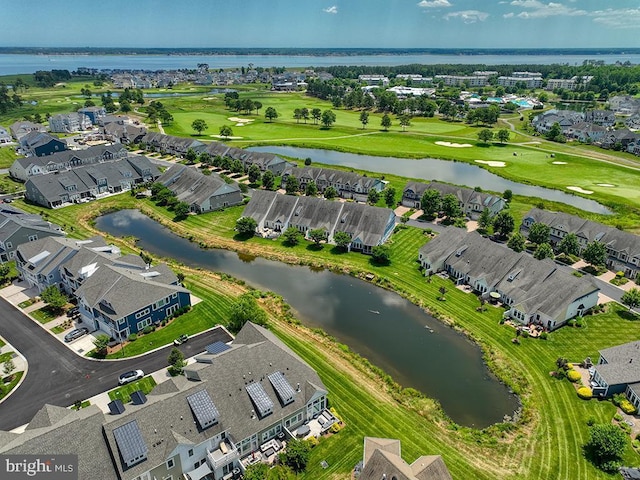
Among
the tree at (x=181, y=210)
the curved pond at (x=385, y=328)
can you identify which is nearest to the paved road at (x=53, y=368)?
the curved pond at (x=385, y=328)

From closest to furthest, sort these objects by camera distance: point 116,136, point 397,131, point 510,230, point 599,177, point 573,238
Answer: point 573,238 → point 510,230 → point 599,177 → point 116,136 → point 397,131

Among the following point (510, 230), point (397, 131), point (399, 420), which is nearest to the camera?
point (399, 420)

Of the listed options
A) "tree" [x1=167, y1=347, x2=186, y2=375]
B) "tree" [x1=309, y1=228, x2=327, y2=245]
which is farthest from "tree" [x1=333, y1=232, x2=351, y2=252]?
"tree" [x1=167, y1=347, x2=186, y2=375]

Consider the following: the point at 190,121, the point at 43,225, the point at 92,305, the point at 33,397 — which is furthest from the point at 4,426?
the point at 190,121

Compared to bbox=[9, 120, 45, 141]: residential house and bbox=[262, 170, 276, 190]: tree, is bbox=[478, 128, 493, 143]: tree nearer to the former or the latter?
bbox=[262, 170, 276, 190]: tree

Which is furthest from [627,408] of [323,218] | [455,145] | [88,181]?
[455,145]

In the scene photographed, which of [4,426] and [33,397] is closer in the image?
[4,426]

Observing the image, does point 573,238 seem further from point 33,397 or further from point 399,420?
point 33,397

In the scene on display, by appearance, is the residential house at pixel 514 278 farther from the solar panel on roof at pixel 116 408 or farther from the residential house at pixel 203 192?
the solar panel on roof at pixel 116 408
